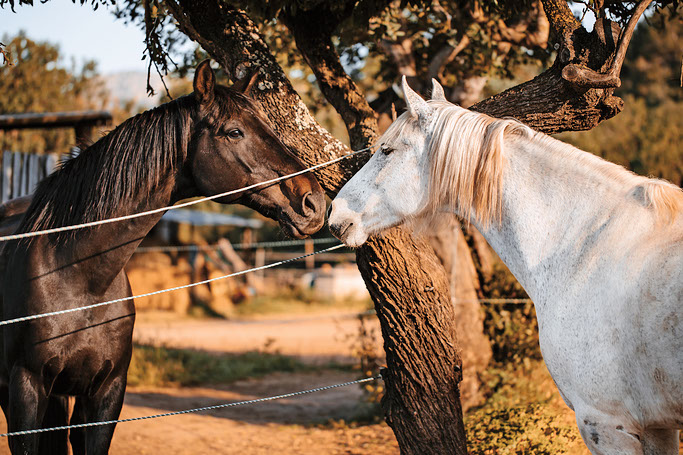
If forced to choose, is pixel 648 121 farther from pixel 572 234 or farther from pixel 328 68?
pixel 572 234

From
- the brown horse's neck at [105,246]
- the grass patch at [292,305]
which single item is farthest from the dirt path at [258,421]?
the grass patch at [292,305]

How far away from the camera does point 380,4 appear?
14.0 feet

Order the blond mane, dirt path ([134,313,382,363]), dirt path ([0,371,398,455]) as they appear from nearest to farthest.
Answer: the blond mane → dirt path ([0,371,398,455]) → dirt path ([134,313,382,363])

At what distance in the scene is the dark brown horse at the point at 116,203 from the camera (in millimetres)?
2521

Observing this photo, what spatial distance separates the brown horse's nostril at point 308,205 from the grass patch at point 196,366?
18.3 feet

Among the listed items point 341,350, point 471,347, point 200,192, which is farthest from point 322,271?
point 200,192

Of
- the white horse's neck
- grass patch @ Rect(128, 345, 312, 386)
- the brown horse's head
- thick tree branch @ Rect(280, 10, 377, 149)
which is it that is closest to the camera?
the white horse's neck

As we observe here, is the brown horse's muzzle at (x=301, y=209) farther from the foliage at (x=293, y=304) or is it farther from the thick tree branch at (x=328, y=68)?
the foliage at (x=293, y=304)

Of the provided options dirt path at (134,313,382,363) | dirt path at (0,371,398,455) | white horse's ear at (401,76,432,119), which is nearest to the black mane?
white horse's ear at (401,76,432,119)

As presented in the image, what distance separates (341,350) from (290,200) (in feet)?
24.8

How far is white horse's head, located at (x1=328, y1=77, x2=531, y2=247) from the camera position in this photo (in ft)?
7.31

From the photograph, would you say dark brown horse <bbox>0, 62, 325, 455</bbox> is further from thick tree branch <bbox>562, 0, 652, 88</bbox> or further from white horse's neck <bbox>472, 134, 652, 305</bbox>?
thick tree branch <bbox>562, 0, 652, 88</bbox>

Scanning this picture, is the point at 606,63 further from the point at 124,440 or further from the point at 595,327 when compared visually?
the point at 124,440

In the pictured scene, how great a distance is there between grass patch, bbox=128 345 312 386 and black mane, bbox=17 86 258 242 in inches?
204
